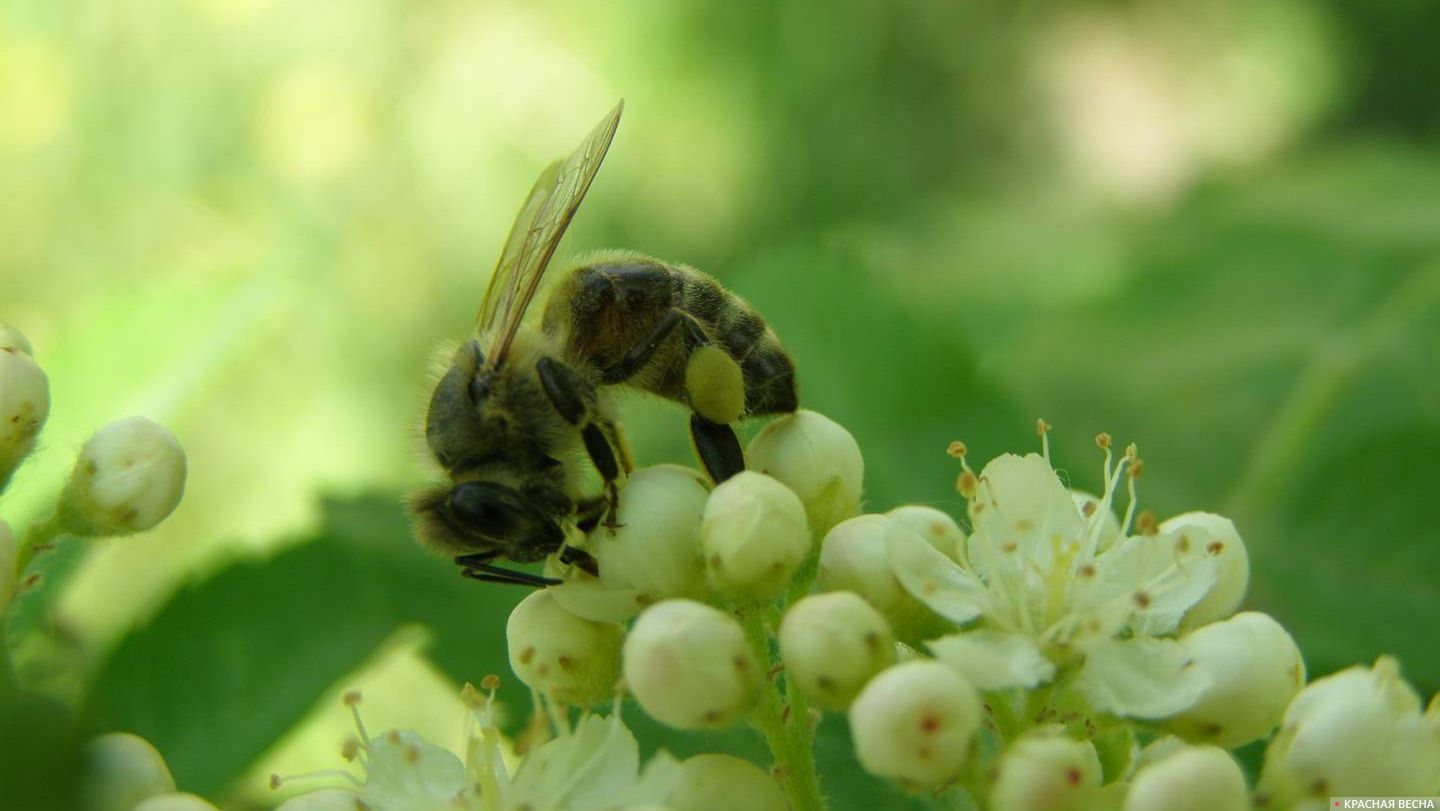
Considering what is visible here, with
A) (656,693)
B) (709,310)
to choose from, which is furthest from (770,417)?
(656,693)

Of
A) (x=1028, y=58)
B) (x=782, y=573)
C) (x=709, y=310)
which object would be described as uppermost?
(x=1028, y=58)

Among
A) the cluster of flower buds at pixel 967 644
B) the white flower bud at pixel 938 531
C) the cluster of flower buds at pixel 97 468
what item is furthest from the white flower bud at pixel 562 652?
the cluster of flower buds at pixel 97 468

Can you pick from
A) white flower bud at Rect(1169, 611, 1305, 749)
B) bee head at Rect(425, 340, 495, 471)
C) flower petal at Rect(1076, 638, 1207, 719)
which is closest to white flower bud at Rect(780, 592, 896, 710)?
flower petal at Rect(1076, 638, 1207, 719)

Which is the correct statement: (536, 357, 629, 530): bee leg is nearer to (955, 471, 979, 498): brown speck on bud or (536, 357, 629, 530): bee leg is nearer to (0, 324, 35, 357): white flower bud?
(955, 471, 979, 498): brown speck on bud

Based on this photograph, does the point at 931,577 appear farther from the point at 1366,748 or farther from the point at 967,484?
the point at 1366,748

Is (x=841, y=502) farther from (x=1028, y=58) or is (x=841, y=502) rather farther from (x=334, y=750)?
(x=1028, y=58)

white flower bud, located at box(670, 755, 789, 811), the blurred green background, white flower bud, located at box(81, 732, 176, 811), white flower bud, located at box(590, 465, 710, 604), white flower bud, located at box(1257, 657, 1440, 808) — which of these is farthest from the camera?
the blurred green background

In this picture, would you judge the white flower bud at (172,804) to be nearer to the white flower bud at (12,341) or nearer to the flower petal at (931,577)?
the white flower bud at (12,341)

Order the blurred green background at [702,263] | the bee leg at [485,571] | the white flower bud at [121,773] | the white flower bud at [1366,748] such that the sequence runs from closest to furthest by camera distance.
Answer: the white flower bud at [121,773], the white flower bud at [1366,748], the bee leg at [485,571], the blurred green background at [702,263]
